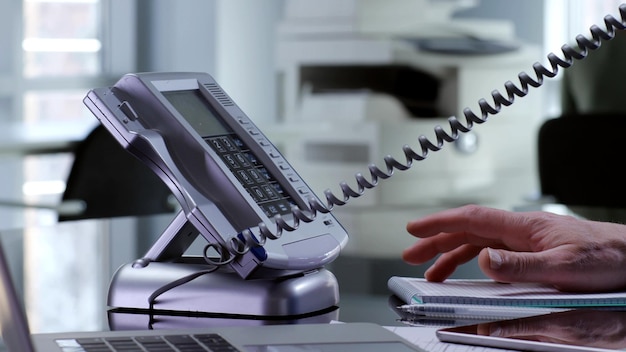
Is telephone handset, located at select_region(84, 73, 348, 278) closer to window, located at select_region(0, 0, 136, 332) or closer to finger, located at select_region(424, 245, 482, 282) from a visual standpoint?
finger, located at select_region(424, 245, 482, 282)

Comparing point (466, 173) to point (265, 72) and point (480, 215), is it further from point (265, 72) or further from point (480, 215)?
point (480, 215)

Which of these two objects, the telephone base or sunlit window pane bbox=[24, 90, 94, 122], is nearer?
the telephone base

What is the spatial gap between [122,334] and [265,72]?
353cm

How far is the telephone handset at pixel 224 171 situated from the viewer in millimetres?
901

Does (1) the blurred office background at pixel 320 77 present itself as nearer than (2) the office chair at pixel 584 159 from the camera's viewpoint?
No

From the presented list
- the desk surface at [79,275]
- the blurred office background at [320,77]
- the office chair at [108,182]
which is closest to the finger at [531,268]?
the desk surface at [79,275]

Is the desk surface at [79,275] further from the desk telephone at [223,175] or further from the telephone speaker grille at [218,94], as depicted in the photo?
the telephone speaker grille at [218,94]

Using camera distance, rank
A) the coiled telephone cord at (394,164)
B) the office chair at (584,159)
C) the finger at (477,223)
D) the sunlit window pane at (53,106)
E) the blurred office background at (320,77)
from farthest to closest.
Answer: the sunlit window pane at (53,106) < the blurred office background at (320,77) < the office chair at (584,159) < the finger at (477,223) < the coiled telephone cord at (394,164)

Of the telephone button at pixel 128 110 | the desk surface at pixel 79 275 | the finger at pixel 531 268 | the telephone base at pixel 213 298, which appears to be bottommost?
the desk surface at pixel 79 275

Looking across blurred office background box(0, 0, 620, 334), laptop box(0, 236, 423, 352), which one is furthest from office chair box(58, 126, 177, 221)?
laptop box(0, 236, 423, 352)

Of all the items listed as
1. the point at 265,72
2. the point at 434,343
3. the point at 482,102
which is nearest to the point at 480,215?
the point at 482,102

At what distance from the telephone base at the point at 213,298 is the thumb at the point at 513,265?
0.47ft

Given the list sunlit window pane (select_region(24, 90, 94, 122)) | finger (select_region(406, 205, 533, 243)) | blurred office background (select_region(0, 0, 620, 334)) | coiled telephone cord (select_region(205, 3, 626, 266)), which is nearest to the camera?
coiled telephone cord (select_region(205, 3, 626, 266))

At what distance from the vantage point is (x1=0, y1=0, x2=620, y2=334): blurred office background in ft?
12.8
